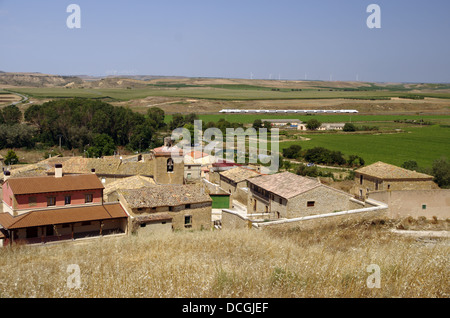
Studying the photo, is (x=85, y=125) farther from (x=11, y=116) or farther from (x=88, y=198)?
(x=88, y=198)

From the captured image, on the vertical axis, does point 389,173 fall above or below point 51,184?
below

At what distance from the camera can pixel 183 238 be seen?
10.7 m

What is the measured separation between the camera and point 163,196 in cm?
1820

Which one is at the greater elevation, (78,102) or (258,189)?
(78,102)

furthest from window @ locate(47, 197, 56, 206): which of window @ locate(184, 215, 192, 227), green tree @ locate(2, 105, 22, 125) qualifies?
green tree @ locate(2, 105, 22, 125)

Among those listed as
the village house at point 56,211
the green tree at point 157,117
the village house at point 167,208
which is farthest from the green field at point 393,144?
the village house at point 56,211

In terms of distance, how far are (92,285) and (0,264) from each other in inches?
136

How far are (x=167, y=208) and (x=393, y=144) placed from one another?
42028mm

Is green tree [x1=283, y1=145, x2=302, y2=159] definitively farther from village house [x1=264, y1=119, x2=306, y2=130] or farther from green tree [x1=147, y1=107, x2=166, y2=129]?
village house [x1=264, y1=119, x2=306, y2=130]

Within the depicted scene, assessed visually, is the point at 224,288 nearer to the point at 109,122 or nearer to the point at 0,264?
the point at 0,264

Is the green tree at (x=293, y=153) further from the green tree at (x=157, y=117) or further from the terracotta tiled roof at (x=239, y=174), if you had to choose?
the green tree at (x=157, y=117)

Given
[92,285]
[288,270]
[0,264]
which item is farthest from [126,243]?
[288,270]

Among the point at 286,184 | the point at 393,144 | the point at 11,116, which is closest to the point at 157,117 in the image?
the point at 11,116

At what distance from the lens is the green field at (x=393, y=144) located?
43.1 metres
